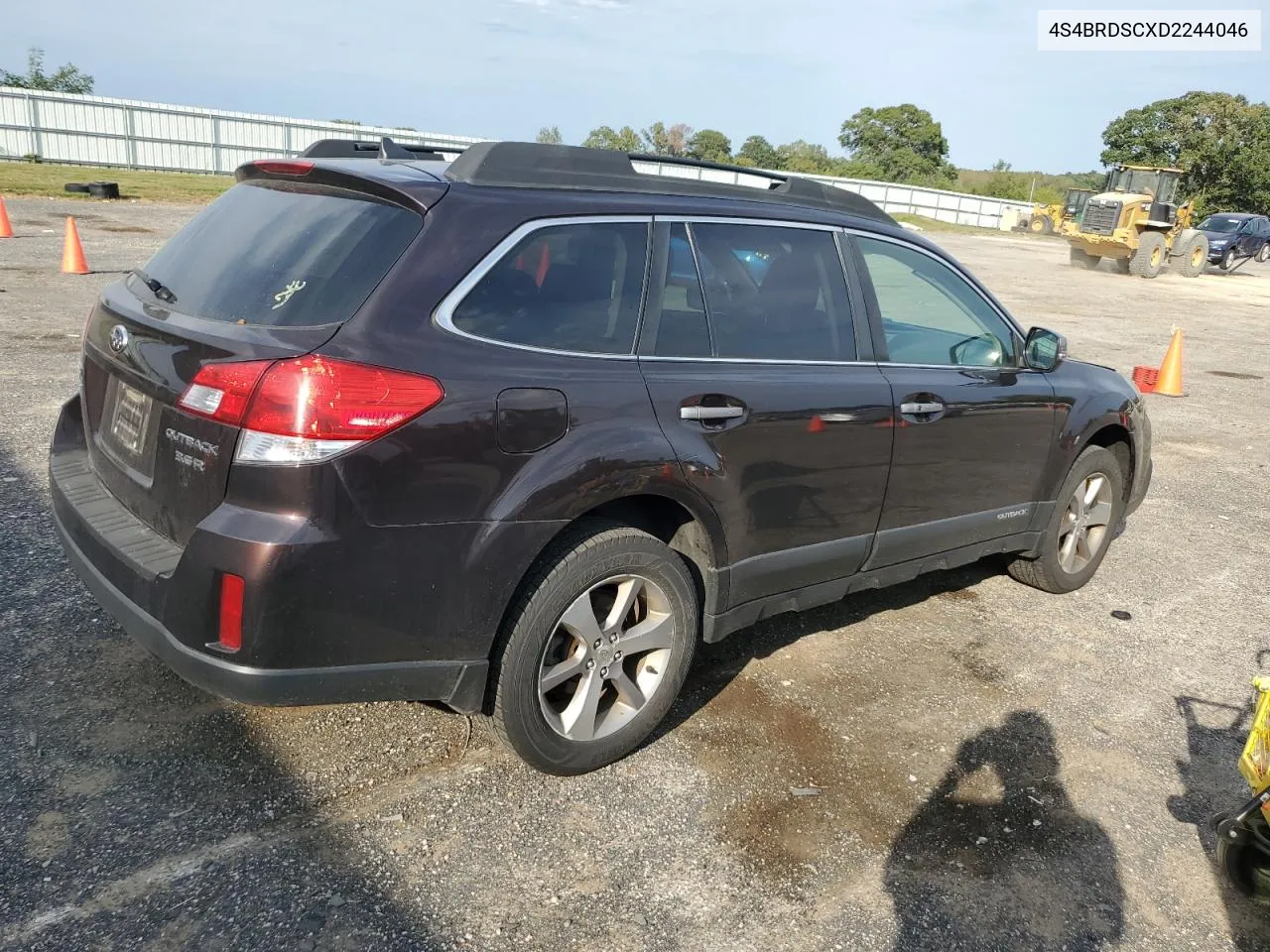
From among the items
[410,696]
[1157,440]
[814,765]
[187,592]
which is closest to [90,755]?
[187,592]

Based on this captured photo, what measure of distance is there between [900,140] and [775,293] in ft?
260

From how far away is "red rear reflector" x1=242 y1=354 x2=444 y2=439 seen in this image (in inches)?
98.3

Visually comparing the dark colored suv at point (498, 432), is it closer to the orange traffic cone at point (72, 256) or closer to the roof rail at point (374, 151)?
the roof rail at point (374, 151)

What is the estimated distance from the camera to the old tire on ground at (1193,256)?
29.4 meters

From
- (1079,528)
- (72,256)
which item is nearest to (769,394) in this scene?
(1079,528)

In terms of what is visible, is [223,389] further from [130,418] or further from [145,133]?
[145,133]

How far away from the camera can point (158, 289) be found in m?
3.12

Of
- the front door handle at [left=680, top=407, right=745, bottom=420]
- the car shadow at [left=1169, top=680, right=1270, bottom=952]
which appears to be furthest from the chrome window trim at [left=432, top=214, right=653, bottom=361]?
the car shadow at [left=1169, top=680, right=1270, bottom=952]

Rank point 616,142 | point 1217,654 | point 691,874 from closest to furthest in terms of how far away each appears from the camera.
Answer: point 691,874 → point 1217,654 → point 616,142

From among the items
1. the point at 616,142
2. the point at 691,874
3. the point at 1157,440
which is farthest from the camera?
the point at 616,142

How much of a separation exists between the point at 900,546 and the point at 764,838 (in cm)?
150

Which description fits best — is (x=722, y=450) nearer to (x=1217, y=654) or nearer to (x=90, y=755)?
(x=90, y=755)

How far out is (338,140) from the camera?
390 cm

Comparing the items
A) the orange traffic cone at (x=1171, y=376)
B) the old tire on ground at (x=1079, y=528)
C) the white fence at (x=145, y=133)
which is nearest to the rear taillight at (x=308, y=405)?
the old tire on ground at (x=1079, y=528)
